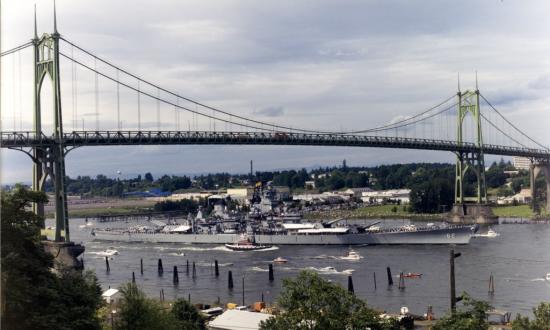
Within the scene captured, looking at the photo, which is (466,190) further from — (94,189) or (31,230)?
(94,189)

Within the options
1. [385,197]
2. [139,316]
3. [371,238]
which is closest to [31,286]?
[139,316]

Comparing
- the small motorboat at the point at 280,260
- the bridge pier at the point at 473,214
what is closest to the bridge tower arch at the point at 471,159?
the bridge pier at the point at 473,214

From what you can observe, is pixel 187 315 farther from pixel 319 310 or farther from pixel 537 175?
pixel 537 175

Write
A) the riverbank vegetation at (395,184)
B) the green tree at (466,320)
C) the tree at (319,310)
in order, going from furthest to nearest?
the riverbank vegetation at (395,184), the tree at (319,310), the green tree at (466,320)

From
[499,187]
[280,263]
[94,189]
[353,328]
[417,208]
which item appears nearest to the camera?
[353,328]

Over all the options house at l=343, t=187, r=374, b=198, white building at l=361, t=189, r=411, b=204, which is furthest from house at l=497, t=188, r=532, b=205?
house at l=343, t=187, r=374, b=198

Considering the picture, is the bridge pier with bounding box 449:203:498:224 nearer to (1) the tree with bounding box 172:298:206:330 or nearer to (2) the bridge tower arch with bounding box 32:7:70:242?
(2) the bridge tower arch with bounding box 32:7:70:242

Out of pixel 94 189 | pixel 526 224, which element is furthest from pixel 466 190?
pixel 94 189

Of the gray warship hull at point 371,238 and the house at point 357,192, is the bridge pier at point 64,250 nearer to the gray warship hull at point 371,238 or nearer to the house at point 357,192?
the gray warship hull at point 371,238
